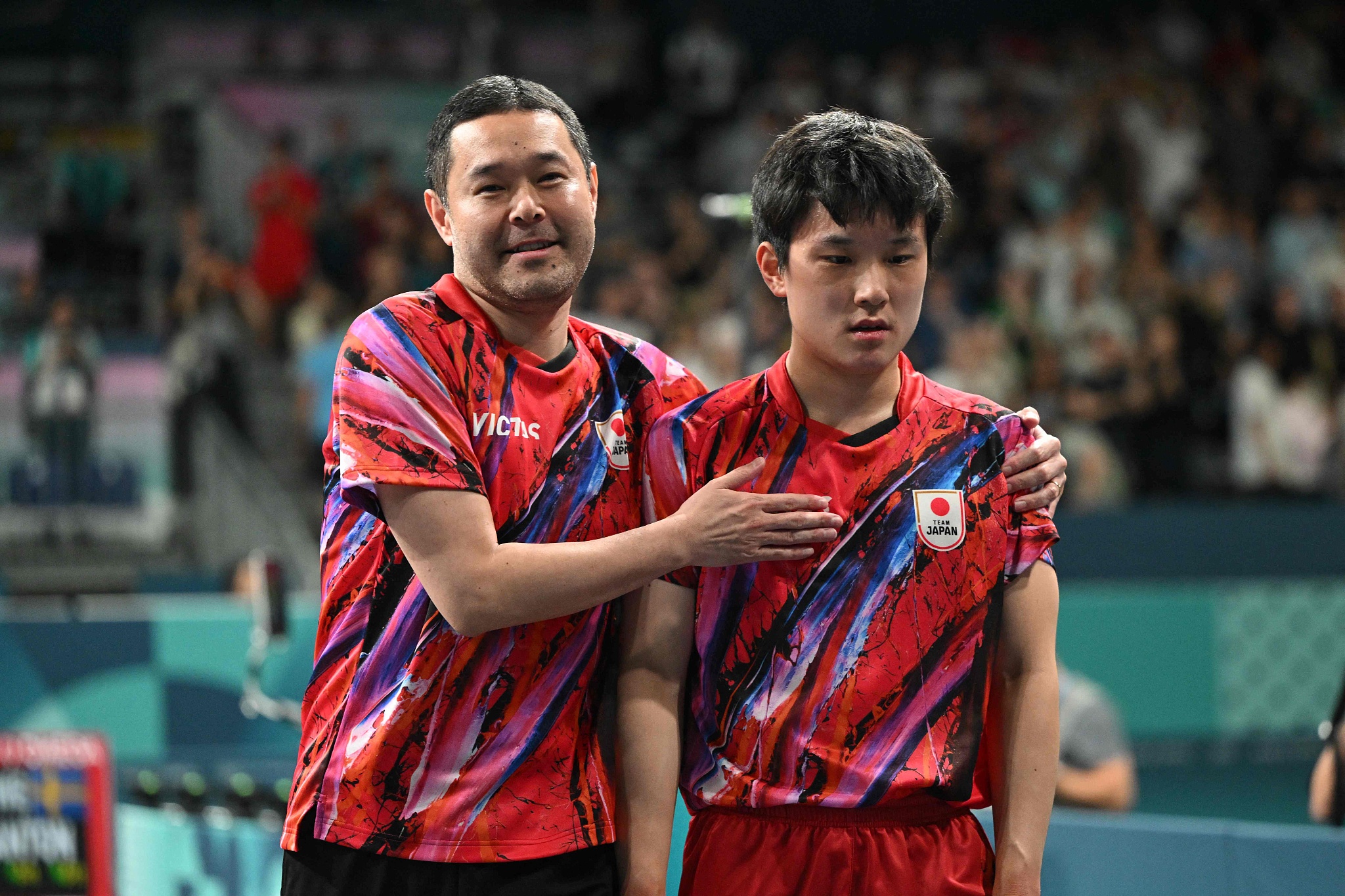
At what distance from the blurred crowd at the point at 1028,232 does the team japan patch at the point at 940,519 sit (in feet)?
17.3

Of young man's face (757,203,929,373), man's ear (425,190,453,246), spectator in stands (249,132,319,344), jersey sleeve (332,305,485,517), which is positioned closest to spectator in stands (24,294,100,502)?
spectator in stands (249,132,319,344)

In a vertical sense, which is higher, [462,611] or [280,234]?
→ [280,234]

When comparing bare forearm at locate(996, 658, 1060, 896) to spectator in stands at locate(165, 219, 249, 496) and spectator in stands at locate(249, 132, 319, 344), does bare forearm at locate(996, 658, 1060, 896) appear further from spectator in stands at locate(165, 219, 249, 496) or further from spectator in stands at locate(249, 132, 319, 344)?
spectator in stands at locate(249, 132, 319, 344)

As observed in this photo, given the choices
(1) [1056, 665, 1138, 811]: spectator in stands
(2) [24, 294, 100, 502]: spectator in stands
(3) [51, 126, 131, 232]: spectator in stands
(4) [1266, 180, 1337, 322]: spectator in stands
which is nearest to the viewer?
(1) [1056, 665, 1138, 811]: spectator in stands

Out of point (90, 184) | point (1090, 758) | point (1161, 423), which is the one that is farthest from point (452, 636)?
point (90, 184)

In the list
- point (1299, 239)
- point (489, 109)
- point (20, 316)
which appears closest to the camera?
point (489, 109)

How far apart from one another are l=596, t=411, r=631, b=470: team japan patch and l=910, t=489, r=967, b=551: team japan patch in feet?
1.67

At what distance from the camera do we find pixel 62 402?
9.89 m

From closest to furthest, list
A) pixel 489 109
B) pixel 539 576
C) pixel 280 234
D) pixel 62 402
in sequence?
pixel 539 576 < pixel 489 109 < pixel 62 402 < pixel 280 234

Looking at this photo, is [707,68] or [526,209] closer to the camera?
[526,209]

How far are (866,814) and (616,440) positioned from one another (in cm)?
76

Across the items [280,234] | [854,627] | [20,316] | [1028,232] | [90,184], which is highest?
[90,184]

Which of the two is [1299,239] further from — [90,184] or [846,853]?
[846,853]

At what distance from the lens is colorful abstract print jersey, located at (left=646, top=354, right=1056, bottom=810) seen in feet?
8.13
